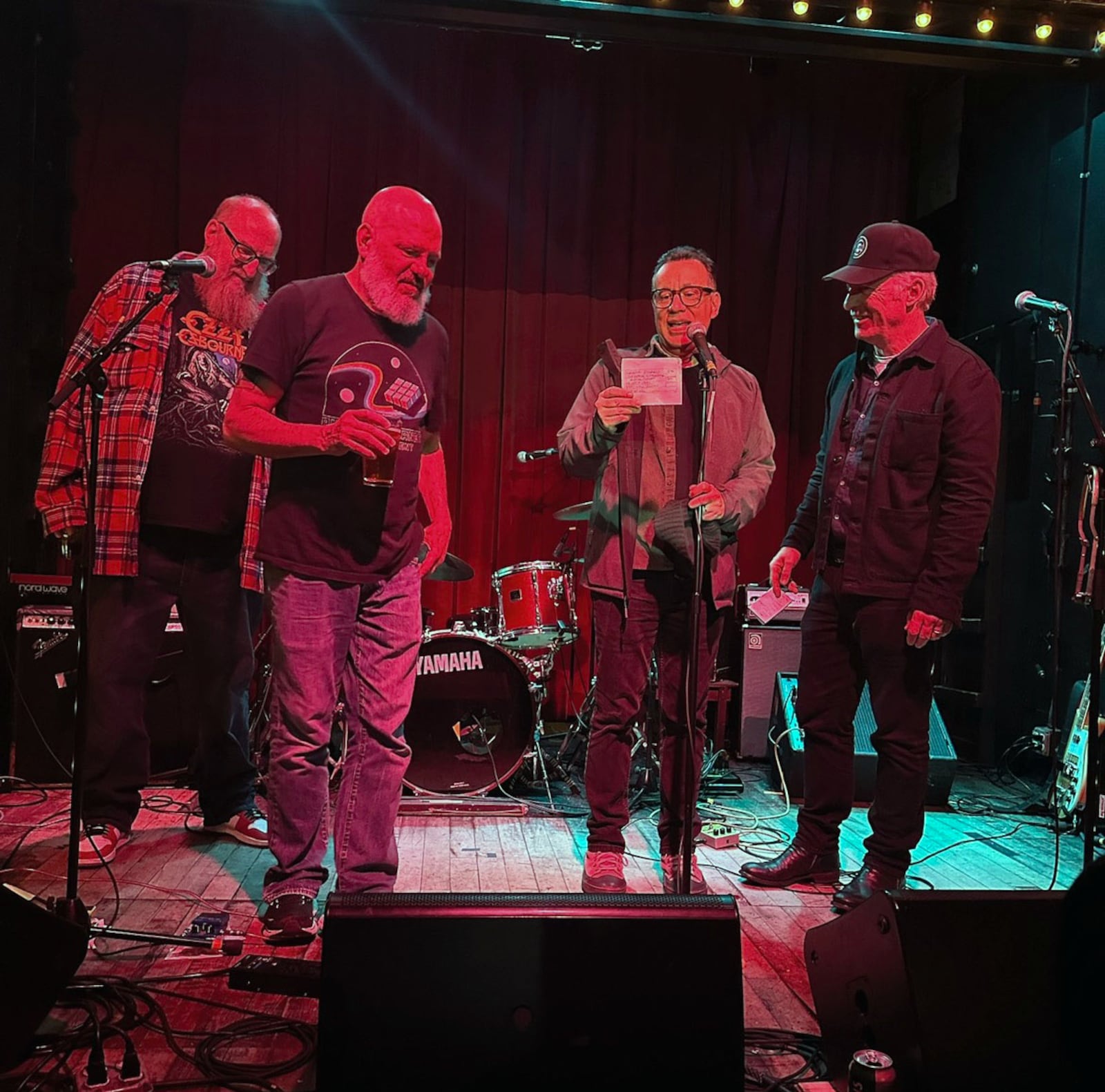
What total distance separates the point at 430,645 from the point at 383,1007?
115 inches

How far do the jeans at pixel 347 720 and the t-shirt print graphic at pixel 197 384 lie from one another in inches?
39.5

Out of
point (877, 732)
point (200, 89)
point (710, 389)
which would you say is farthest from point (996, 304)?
point (200, 89)

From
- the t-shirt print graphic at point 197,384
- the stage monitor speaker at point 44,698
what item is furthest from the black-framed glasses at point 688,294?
the stage monitor speaker at point 44,698

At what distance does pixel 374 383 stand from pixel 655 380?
2.40ft

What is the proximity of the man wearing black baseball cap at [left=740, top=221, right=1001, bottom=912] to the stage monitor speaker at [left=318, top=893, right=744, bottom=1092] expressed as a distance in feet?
5.31

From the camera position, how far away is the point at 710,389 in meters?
2.71

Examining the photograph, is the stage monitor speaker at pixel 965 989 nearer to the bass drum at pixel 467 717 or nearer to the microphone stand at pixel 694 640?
the microphone stand at pixel 694 640

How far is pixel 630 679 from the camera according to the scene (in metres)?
3.30

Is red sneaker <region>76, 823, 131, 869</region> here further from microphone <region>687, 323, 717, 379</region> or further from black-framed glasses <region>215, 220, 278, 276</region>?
microphone <region>687, 323, 717, 379</region>

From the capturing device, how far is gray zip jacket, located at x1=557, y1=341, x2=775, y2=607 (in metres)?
3.22

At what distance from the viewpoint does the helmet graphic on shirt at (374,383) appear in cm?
267

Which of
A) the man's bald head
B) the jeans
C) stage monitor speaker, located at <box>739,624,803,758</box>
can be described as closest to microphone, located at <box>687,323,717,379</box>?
the man's bald head

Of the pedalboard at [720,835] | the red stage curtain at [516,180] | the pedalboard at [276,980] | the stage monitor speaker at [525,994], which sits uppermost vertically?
the red stage curtain at [516,180]

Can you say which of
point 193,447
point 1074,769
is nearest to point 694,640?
point 193,447
